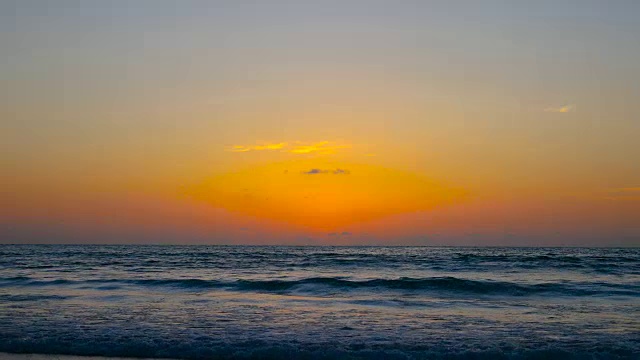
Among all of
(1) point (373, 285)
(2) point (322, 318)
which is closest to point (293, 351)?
(2) point (322, 318)

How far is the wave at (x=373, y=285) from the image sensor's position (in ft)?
81.0

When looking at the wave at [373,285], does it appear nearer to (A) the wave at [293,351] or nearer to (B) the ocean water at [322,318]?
(B) the ocean water at [322,318]

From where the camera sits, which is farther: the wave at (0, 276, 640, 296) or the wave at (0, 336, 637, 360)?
the wave at (0, 276, 640, 296)

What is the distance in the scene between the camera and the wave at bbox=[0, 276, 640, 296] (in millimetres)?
24688

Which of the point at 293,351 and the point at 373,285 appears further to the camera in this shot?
the point at 373,285

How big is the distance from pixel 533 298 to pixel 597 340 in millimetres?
9642

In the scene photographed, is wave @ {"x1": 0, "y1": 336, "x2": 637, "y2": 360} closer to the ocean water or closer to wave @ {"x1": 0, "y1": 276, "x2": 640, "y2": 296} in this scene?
the ocean water

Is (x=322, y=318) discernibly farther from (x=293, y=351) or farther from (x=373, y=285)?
(x=373, y=285)

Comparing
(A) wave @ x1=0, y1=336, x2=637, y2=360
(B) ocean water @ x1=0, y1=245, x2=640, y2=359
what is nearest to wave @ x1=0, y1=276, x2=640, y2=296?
(B) ocean water @ x1=0, y1=245, x2=640, y2=359

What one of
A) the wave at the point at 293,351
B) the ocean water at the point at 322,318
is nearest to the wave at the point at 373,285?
the ocean water at the point at 322,318

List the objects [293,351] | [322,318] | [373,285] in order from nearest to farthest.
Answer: [293,351] < [322,318] < [373,285]

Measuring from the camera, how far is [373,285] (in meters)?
27.0

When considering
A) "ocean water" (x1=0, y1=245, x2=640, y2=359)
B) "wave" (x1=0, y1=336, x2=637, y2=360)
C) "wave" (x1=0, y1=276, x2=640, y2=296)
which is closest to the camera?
"wave" (x1=0, y1=336, x2=637, y2=360)

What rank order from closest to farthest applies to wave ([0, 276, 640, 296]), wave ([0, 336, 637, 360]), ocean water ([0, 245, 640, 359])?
wave ([0, 336, 637, 360]) < ocean water ([0, 245, 640, 359]) < wave ([0, 276, 640, 296])
